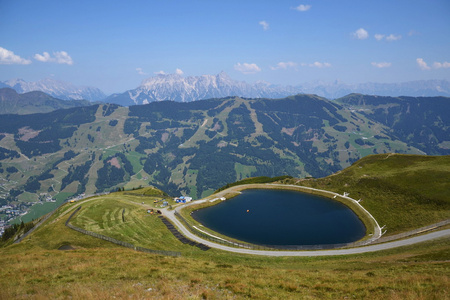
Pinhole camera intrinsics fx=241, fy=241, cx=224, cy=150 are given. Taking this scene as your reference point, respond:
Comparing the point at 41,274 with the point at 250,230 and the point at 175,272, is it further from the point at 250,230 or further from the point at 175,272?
the point at 250,230

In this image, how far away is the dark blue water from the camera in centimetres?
8606

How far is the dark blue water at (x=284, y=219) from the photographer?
8606 cm

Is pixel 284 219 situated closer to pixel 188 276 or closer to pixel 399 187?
pixel 399 187

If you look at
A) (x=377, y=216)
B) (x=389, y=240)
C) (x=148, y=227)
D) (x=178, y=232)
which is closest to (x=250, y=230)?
(x=178, y=232)

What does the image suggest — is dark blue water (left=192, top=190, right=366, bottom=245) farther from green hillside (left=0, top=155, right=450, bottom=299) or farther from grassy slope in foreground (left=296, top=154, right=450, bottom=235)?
green hillside (left=0, top=155, right=450, bottom=299)

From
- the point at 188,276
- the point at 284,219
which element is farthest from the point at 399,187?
the point at 188,276

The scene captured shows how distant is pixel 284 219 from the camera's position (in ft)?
338

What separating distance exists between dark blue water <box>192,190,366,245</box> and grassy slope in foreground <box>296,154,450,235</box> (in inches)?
460

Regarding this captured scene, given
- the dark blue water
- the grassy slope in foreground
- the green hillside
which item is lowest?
the dark blue water

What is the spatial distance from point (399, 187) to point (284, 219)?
56.7m

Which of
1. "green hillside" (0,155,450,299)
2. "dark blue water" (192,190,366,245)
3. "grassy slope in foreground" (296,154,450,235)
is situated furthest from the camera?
"grassy slope in foreground" (296,154,450,235)

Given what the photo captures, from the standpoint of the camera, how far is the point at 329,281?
2827cm

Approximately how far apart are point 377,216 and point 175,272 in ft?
313

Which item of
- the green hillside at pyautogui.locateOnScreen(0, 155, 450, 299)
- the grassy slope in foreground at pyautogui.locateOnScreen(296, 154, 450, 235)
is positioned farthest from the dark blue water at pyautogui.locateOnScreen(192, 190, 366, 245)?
the green hillside at pyautogui.locateOnScreen(0, 155, 450, 299)
